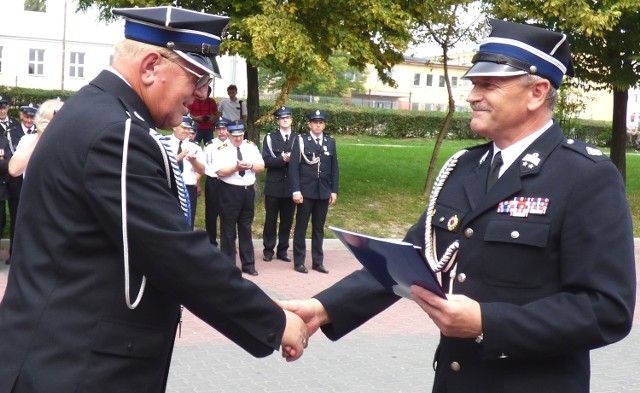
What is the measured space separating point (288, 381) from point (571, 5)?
11182 mm

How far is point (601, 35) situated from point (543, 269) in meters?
14.3

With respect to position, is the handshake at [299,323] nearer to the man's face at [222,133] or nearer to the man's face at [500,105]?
the man's face at [500,105]

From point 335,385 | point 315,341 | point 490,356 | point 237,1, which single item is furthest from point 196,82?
point 237,1

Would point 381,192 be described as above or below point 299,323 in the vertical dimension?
below

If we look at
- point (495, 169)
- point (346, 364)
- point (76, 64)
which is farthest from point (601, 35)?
point (76, 64)

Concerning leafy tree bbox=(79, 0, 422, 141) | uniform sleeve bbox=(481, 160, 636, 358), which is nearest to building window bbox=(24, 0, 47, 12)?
leafy tree bbox=(79, 0, 422, 141)

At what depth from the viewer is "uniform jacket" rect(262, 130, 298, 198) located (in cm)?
1274

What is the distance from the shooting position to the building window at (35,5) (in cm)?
5112

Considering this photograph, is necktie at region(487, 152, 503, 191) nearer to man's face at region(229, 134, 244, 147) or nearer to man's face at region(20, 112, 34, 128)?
man's face at region(229, 134, 244, 147)

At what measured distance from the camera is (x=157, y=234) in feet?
9.19

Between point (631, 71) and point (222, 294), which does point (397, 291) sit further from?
point (631, 71)

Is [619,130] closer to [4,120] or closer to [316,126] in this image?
[316,126]

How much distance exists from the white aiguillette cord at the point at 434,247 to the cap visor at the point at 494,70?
0.42m

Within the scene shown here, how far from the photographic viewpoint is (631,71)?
1919 centimetres
